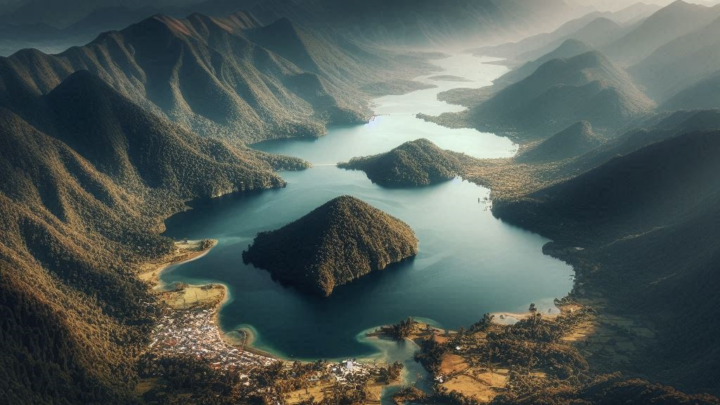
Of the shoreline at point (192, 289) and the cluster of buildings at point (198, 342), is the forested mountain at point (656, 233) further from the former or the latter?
the shoreline at point (192, 289)

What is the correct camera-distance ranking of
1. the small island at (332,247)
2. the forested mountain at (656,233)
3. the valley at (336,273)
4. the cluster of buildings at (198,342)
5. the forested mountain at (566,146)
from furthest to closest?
the forested mountain at (566,146)
the small island at (332,247)
the cluster of buildings at (198,342)
the forested mountain at (656,233)
the valley at (336,273)

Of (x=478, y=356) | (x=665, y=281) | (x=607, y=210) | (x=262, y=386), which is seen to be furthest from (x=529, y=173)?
(x=262, y=386)

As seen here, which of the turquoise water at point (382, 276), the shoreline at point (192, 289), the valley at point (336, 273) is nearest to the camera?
the valley at point (336, 273)

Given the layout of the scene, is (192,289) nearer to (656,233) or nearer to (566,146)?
(656,233)

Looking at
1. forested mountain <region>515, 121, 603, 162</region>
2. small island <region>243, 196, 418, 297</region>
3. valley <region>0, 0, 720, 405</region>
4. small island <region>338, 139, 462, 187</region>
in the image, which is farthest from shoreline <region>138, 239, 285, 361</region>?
forested mountain <region>515, 121, 603, 162</region>

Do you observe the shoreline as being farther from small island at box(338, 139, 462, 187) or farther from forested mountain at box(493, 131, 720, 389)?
small island at box(338, 139, 462, 187)

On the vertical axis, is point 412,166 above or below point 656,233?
above

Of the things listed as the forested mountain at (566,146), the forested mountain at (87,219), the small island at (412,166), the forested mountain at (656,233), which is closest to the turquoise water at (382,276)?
the forested mountain at (656,233)

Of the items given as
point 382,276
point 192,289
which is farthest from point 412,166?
point 192,289
